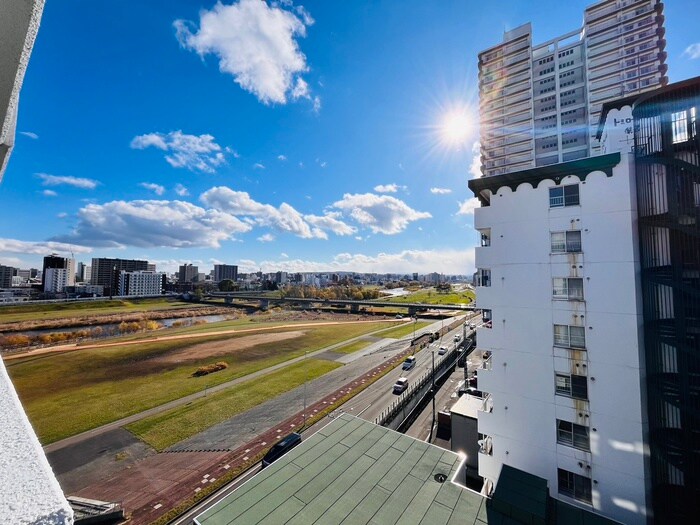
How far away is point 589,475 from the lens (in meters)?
12.0

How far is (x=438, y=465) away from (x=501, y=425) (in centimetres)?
379

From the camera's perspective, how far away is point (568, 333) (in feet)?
41.5

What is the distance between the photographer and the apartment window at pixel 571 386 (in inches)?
483

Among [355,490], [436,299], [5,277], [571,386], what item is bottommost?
[355,490]

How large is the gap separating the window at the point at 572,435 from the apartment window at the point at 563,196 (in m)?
8.99

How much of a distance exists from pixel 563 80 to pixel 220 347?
239 feet

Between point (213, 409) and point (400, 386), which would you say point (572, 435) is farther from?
point (213, 409)

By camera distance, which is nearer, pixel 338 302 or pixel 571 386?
pixel 571 386

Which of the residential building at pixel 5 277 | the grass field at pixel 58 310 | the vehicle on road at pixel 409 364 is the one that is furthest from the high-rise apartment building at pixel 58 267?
the vehicle on road at pixel 409 364

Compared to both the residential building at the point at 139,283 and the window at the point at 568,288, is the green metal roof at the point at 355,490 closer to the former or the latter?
the window at the point at 568,288

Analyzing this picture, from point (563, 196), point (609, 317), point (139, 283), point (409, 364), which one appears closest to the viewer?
point (609, 317)

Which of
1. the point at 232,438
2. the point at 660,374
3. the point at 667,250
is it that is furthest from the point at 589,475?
the point at 232,438

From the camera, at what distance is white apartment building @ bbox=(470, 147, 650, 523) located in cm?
1148

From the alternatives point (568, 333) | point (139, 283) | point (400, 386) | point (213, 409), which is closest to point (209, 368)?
point (213, 409)
